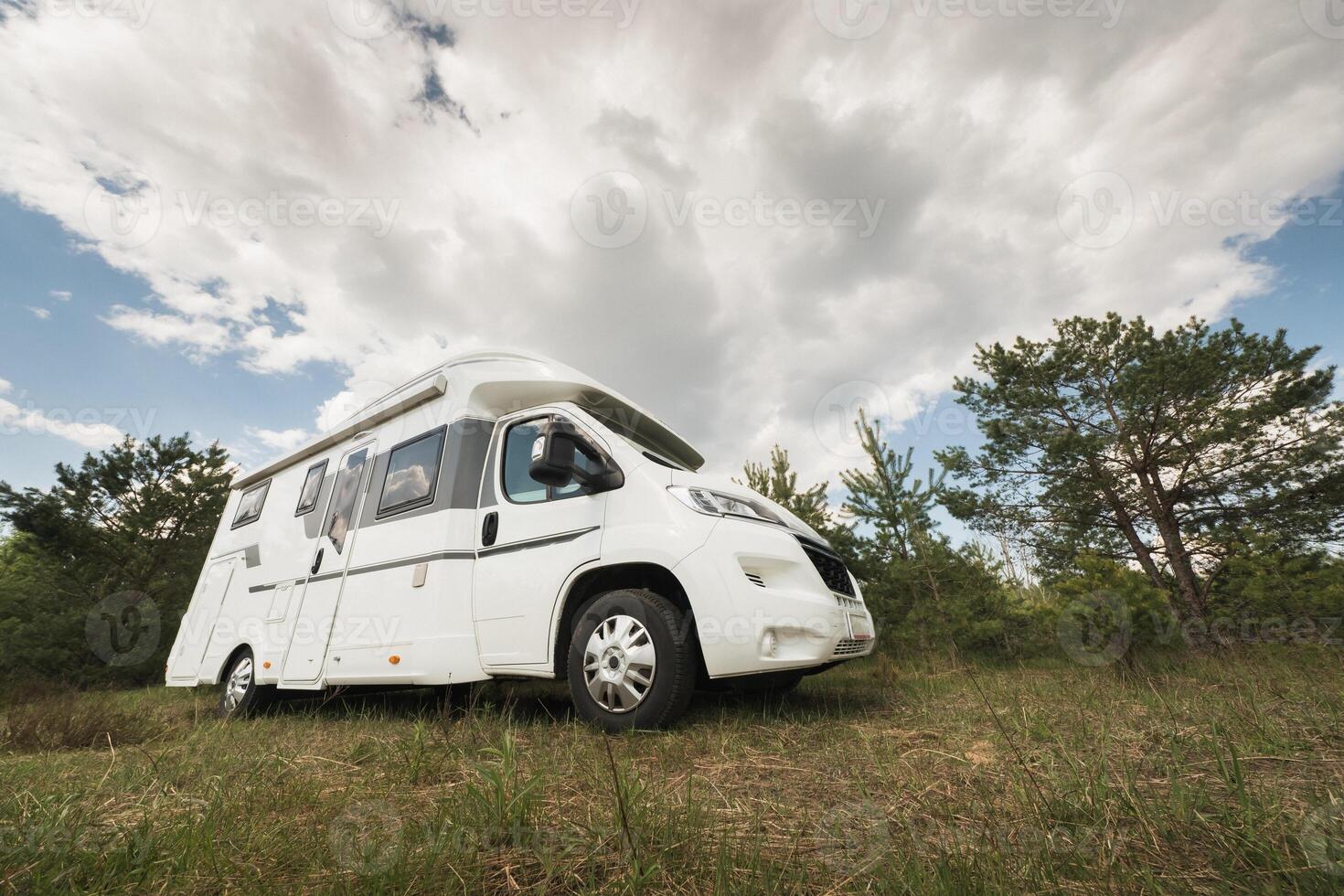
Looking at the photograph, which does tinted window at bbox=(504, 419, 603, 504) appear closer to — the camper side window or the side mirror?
the side mirror

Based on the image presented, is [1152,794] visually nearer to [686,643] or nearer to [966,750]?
[966,750]

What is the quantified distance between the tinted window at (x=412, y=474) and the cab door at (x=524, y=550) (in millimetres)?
594

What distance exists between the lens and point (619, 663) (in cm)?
315

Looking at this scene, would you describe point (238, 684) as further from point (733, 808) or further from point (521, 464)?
point (733, 808)

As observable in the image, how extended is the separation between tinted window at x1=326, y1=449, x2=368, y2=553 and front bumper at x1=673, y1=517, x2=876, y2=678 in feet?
11.7

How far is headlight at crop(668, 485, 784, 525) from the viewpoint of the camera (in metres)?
3.28

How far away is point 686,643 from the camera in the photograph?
3.06 meters

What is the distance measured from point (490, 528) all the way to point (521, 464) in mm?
518

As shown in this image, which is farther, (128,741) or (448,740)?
(128,741)

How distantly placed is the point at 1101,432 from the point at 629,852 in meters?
13.2

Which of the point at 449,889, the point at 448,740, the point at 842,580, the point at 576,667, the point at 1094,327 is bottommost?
the point at 449,889

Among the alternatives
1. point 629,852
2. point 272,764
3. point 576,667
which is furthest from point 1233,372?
point 272,764

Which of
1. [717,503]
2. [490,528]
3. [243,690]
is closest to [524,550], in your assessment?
[490,528]

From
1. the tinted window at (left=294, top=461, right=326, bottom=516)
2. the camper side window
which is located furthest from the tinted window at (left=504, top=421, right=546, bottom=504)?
the camper side window
